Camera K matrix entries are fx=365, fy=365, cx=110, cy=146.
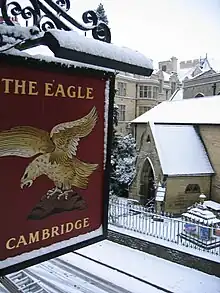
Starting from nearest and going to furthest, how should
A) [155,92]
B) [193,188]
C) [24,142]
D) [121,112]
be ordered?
[24,142] < [193,188] < [121,112] < [155,92]

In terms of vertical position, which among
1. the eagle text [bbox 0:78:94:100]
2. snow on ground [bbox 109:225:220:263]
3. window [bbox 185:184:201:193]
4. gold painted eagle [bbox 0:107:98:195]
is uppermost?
the eagle text [bbox 0:78:94:100]

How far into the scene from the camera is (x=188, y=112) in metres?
8.73

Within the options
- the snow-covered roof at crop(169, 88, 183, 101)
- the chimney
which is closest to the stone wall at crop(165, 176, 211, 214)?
the snow-covered roof at crop(169, 88, 183, 101)

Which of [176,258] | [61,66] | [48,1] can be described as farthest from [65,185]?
[176,258]

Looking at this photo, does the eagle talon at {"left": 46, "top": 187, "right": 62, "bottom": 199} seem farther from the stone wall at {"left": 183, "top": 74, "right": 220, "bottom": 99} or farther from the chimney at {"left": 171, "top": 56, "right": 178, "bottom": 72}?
the chimney at {"left": 171, "top": 56, "right": 178, "bottom": 72}

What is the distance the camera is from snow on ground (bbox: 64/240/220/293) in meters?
3.57

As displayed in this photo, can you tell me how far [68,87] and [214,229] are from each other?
144 inches

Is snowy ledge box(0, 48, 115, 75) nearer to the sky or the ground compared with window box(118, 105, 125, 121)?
nearer to the ground

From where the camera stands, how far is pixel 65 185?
43.1 inches

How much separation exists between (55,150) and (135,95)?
9.88 meters

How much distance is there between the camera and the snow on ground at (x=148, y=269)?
357cm

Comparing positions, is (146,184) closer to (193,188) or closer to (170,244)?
(193,188)

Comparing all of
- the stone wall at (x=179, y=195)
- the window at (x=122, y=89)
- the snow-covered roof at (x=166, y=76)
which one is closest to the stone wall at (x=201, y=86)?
the snow-covered roof at (x=166, y=76)

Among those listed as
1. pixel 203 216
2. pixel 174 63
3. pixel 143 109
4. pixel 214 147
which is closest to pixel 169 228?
pixel 203 216
